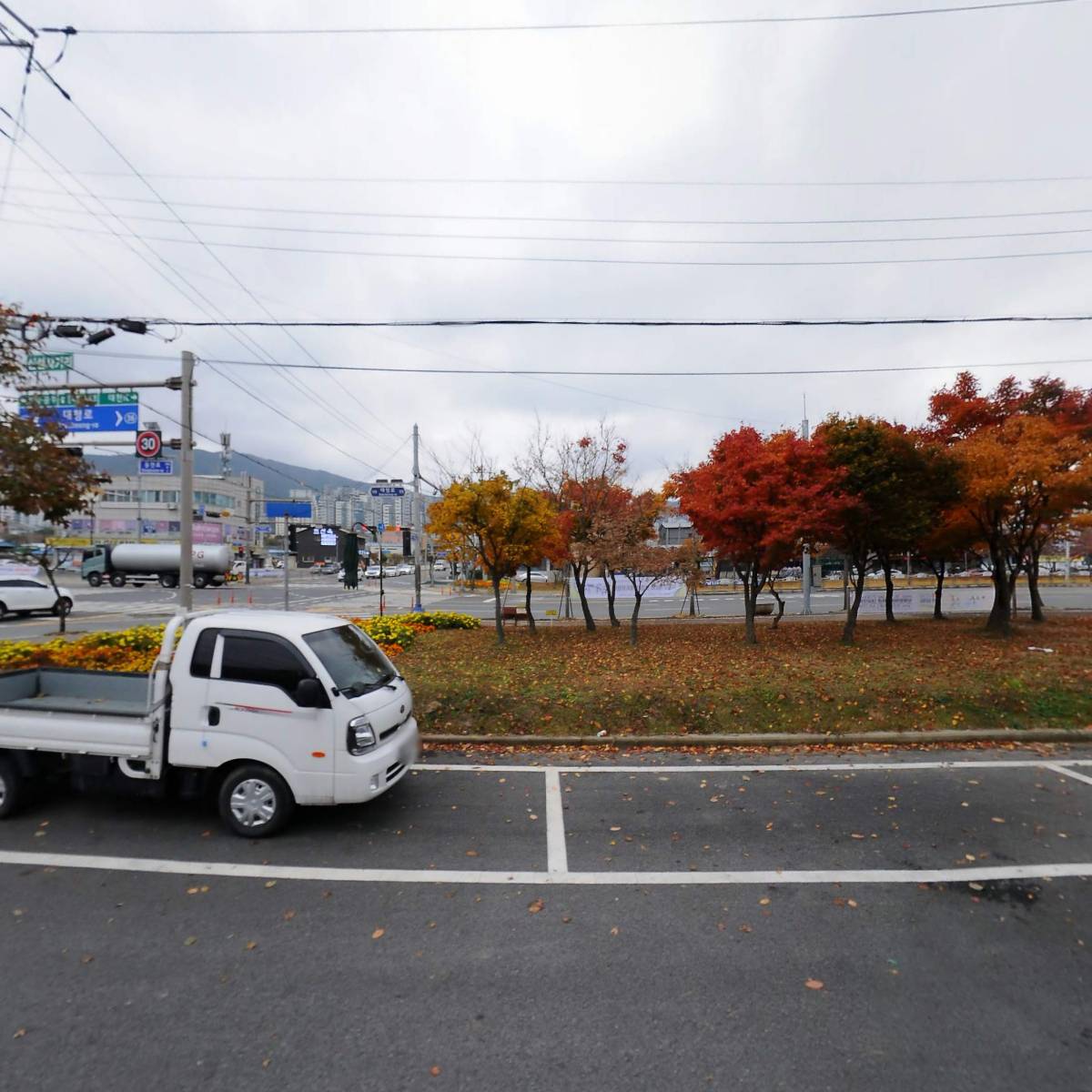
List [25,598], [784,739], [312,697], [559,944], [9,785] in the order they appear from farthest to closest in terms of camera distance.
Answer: [25,598]
[784,739]
[9,785]
[312,697]
[559,944]

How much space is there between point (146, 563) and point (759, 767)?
162 feet

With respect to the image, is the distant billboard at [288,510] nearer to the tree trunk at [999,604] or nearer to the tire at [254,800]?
the tire at [254,800]

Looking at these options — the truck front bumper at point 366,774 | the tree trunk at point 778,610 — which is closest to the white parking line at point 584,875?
the truck front bumper at point 366,774

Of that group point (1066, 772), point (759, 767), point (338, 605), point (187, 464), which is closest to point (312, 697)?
point (759, 767)

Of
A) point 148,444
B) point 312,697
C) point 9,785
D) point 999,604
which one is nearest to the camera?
point 312,697

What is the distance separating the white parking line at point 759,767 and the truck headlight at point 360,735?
183 centimetres

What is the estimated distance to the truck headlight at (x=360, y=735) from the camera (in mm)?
4625

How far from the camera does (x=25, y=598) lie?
23.4 meters

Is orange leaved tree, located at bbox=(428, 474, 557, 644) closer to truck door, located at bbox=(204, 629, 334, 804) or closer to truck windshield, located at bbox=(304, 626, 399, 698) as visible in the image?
truck windshield, located at bbox=(304, 626, 399, 698)

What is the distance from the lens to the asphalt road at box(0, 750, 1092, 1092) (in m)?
2.59

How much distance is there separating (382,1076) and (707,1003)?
5.08 ft

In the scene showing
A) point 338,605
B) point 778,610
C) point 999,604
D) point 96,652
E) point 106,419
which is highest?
point 106,419

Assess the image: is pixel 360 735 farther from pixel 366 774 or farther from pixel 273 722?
pixel 273 722

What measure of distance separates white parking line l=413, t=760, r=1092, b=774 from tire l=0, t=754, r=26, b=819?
334 cm
